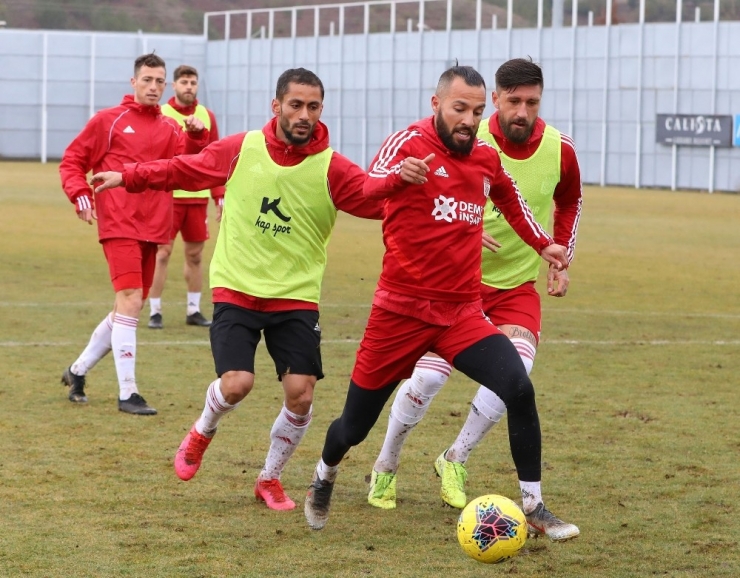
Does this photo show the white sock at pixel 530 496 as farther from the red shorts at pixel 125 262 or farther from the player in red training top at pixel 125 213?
the red shorts at pixel 125 262

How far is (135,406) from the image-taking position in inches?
342

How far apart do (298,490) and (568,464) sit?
1.64 metres

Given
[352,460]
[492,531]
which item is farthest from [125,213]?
[492,531]

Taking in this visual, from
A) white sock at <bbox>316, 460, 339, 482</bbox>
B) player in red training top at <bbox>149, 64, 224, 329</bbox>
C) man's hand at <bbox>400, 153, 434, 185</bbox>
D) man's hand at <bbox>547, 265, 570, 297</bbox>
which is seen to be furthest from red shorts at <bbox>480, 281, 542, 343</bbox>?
player in red training top at <bbox>149, 64, 224, 329</bbox>

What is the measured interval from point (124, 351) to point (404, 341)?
11.6 feet

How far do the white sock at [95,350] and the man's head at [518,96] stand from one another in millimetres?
3709

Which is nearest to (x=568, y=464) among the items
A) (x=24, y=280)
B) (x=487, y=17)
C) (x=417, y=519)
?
(x=417, y=519)

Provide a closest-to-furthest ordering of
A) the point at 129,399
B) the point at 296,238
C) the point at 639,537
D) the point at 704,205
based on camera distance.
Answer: the point at 639,537 → the point at 296,238 → the point at 129,399 → the point at 704,205

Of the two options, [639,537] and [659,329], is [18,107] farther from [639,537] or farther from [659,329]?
[639,537]

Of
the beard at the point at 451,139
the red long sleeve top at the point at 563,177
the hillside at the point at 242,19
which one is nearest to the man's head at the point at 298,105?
the beard at the point at 451,139

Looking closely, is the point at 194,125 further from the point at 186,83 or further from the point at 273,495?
the point at 186,83

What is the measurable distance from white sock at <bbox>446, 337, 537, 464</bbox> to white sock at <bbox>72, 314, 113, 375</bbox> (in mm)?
3365

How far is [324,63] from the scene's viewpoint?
5884 centimetres

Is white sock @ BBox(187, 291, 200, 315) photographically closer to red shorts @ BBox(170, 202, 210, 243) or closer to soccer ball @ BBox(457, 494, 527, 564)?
red shorts @ BBox(170, 202, 210, 243)
